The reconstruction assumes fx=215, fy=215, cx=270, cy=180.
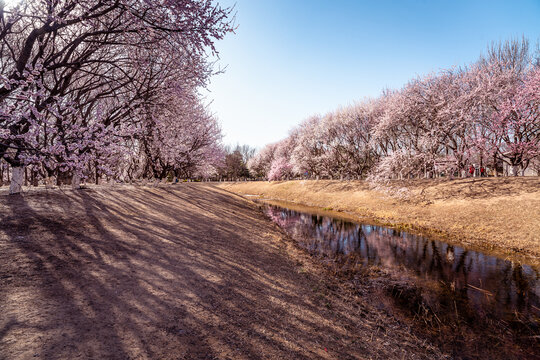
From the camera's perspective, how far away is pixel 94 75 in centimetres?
996

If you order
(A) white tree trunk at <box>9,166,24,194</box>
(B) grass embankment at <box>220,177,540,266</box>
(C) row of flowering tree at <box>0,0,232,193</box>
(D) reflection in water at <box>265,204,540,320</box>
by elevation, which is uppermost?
(C) row of flowering tree at <box>0,0,232,193</box>

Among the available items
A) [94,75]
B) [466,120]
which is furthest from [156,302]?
[466,120]

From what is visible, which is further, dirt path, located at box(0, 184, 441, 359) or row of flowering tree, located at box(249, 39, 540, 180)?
row of flowering tree, located at box(249, 39, 540, 180)

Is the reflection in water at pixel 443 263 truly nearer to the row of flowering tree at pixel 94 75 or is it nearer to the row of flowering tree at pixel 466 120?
the row of flowering tree at pixel 94 75

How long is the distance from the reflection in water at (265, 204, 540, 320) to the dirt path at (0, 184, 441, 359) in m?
4.63

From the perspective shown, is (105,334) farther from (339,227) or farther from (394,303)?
(339,227)

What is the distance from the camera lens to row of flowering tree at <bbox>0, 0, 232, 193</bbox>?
6.03 meters

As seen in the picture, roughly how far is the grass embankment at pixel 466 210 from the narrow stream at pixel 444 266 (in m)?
2.32

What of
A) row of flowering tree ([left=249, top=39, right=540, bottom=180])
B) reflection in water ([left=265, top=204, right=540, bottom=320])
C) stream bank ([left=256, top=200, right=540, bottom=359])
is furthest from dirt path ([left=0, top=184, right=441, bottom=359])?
row of flowering tree ([left=249, top=39, right=540, bottom=180])

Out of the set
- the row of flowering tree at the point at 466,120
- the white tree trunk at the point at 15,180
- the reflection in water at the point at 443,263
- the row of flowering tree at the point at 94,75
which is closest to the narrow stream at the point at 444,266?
the reflection in water at the point at 443,263

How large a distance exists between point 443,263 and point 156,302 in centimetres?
1416

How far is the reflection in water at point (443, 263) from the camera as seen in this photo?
8370mm

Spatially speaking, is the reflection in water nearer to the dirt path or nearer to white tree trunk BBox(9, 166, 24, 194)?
the dirt path

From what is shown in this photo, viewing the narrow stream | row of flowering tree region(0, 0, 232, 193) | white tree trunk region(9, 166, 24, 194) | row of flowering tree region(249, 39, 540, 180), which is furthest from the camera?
row of flowering tree region(249, 39, 540, 180)
